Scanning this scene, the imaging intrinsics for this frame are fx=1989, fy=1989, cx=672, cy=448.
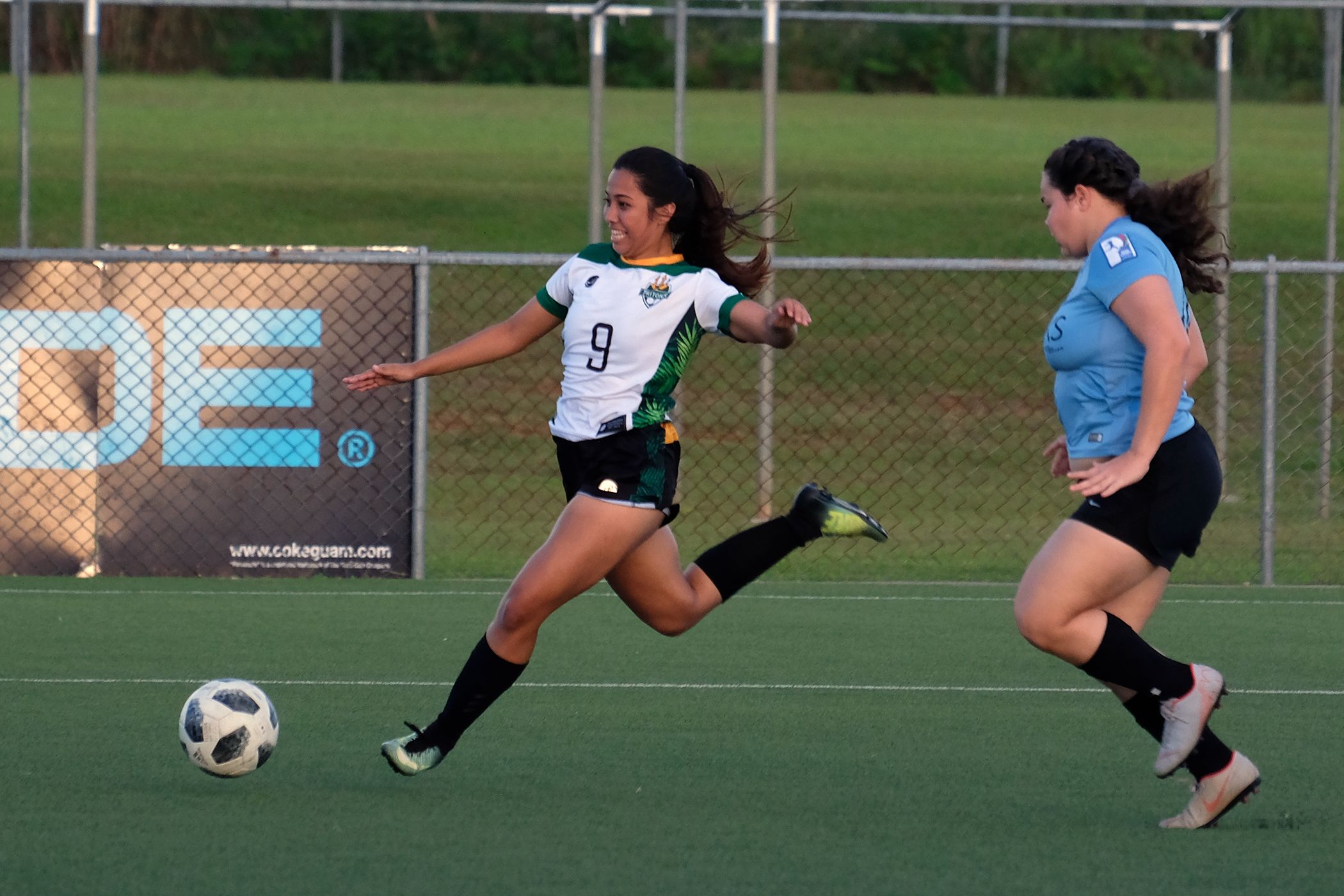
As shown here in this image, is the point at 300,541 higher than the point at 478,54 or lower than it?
lower

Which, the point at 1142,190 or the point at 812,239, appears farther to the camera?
the point at 812,239

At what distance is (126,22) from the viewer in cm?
3022

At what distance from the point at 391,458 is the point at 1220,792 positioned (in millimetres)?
5503

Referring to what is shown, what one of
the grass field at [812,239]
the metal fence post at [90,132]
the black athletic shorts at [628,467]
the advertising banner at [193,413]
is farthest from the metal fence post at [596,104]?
the black athletic shorts at [628,467]

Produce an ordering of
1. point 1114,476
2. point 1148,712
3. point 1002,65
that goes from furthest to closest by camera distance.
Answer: point 1002,65
point 1148,712
point 1114,476

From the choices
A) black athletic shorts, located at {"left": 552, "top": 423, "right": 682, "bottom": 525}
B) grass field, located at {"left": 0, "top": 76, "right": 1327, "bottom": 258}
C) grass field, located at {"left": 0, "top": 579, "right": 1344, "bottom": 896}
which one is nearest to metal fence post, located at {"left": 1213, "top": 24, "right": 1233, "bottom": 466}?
grass field, located at {"left": 0, "top": 579, "right": 1344, "bottom": 896}

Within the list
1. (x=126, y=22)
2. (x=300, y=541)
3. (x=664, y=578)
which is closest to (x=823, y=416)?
(x=300, y=541)

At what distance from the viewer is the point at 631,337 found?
517cm

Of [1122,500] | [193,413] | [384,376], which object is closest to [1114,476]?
[1122,500]

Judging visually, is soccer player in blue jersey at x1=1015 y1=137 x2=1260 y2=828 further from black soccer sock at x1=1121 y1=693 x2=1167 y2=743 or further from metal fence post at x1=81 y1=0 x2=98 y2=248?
metal fence post at x1=81 y1=0 x2=98 y2=248

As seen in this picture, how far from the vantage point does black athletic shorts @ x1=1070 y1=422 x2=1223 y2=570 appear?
15.4 ft

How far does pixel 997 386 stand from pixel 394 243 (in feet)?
25.3

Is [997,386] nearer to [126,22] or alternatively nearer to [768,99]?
[768,99]

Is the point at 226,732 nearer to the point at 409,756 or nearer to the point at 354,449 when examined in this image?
the point at 409,756
